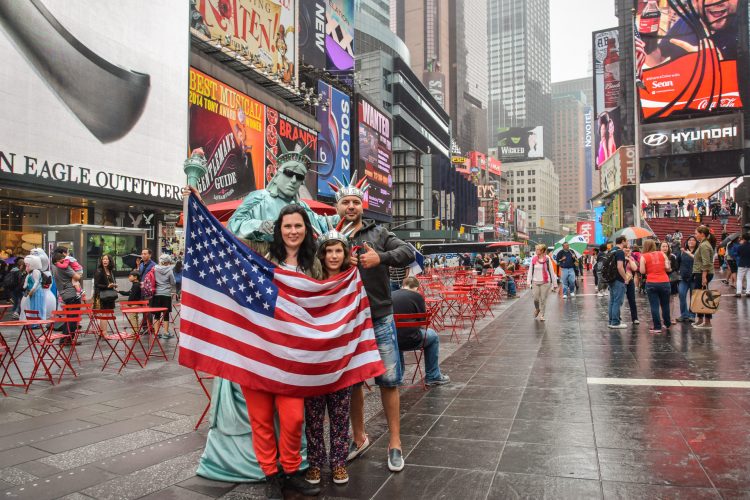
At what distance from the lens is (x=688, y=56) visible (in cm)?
4469

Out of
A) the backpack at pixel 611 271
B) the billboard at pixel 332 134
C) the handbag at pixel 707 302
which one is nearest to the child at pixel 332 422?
the backpack at pixel 611 271

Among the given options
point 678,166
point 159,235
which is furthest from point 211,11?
point 678,166

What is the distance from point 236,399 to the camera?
3570 millimetres

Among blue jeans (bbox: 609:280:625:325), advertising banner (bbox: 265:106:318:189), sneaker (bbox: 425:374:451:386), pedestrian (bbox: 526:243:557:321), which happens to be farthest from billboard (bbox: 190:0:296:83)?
sneaker (bbox: 425:374:451:386)

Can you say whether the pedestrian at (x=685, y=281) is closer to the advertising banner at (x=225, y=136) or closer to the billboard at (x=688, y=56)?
the advertising banner at (x=225, y=136)

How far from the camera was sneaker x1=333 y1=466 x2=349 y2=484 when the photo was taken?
339cm

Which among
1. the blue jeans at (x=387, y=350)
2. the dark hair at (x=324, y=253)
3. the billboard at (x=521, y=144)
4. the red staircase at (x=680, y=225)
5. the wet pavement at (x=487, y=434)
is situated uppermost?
the billboard at (x=521, y=144)

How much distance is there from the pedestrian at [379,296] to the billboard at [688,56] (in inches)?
1980

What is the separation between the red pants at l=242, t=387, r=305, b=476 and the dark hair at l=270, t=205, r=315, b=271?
86 cm

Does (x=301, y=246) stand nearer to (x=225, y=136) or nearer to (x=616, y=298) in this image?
(x=616, y=298)

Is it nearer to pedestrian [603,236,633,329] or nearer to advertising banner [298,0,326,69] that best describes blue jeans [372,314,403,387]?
pedestrian [603,236,633,329]

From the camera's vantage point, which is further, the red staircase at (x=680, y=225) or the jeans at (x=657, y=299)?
the red staircase at (x=680, y=225)

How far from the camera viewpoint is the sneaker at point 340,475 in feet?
11.1

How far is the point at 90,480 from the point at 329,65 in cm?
5301
